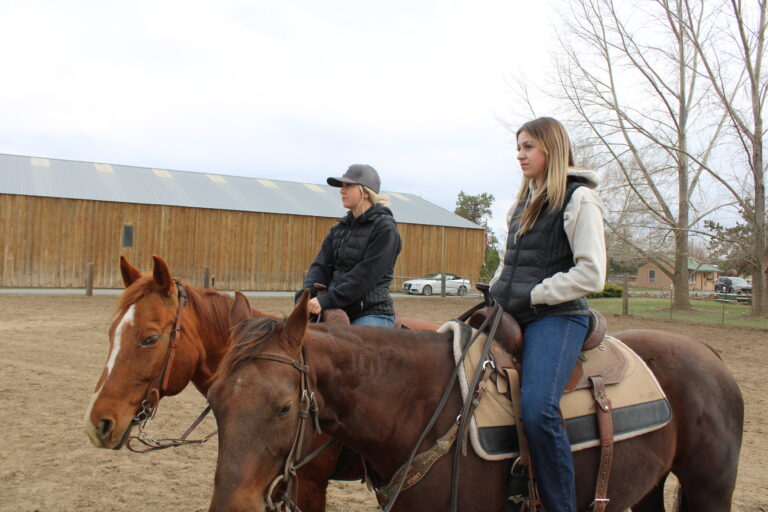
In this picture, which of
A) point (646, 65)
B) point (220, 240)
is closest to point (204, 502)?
point (646, 65)

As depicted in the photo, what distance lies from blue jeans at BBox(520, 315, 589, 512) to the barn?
26.0 meters

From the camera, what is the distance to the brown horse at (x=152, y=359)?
9.10ft

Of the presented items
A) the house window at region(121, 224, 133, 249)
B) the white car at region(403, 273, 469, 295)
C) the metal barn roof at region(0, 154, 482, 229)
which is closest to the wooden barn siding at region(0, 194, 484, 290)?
the house window at region(121, 224, 133, 249)

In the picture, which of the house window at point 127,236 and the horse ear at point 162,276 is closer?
the horse ear at point 162,276

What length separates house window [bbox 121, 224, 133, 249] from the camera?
26.2 m

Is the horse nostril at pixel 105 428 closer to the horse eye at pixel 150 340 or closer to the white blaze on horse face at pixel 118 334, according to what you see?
the white blaze on horse face at pixel 118 334

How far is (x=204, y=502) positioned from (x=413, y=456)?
107 inches

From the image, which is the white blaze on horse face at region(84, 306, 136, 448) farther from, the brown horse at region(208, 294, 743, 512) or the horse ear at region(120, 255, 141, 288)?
the brown horse at region(208, 294, 743, 512)

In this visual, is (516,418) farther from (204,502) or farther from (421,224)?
(421,224)

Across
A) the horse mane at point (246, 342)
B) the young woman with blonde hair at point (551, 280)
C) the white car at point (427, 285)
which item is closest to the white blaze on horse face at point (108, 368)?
the horse mane at point (246, 342)

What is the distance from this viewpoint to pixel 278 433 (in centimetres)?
177

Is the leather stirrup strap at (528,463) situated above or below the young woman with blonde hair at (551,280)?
below

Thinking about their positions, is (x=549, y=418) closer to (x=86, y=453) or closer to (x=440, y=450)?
(x=440, y=450)

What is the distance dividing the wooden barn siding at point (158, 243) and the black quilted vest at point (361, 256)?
22.6 meters
